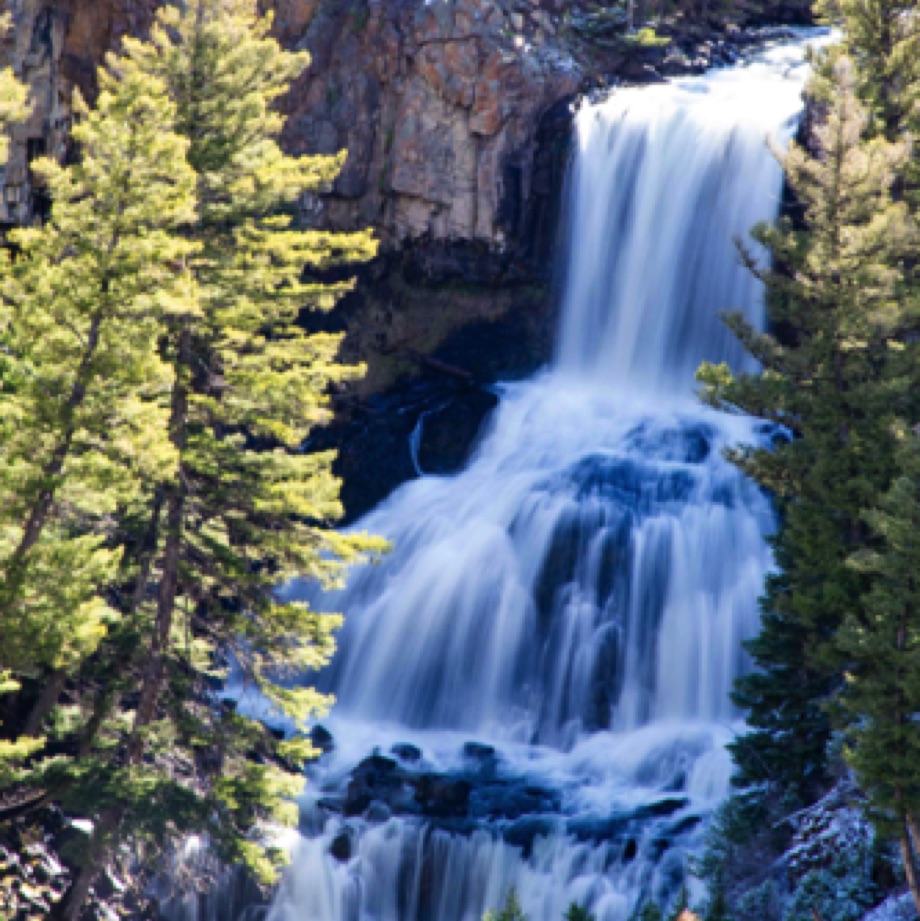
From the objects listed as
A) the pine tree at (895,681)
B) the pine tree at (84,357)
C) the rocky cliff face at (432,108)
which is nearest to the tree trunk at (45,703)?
the pine tree at (84,357)

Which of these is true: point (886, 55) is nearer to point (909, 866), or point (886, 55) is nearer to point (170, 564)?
point (909, 866)

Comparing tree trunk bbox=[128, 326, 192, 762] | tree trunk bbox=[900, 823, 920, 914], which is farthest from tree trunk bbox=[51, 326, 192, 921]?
tree trunk bbox=[900, 823, 920, 914]

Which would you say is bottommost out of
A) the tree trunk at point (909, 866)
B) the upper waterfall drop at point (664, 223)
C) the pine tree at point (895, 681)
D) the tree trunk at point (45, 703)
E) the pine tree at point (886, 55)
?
the tree trunk at point (45, 703)

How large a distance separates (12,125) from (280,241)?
600 inches

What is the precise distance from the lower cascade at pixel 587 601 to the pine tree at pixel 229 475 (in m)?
4.02

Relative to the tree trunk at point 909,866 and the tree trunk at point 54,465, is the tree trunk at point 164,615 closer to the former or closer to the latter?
the tree trunk at point 54,465

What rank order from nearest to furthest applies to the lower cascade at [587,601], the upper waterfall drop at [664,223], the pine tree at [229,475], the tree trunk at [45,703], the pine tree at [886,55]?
1. the pine tree at [229,475]
2. the tree trunk at [45,703]
3. the lower cascade at [587,601]
4. the pine tree at [886,55]
5. the upper waterfall drop at [664,223]

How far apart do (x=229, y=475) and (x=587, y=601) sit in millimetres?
10398

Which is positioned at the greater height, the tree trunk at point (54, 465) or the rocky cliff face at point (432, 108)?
the rocky cliff face at point (432, 108)

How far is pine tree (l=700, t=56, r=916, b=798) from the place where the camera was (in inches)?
627

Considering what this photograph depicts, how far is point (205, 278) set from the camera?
14.2 metres

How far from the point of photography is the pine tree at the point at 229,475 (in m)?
14.2

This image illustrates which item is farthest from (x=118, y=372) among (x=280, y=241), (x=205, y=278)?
(x=280, y=241)

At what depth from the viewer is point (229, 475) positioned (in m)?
14.4
